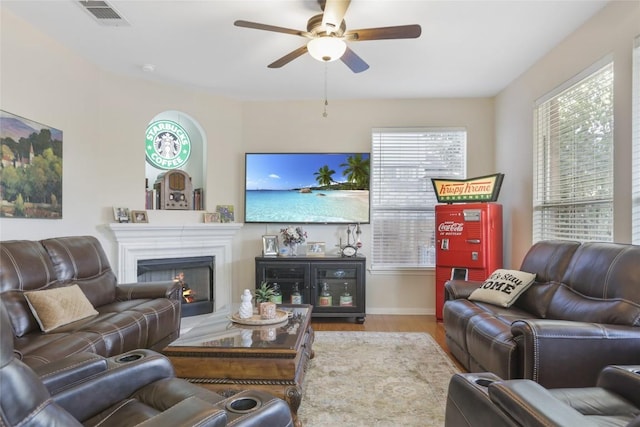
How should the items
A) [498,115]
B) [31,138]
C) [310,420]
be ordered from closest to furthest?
[310,420] → [31,138] → [498,115]

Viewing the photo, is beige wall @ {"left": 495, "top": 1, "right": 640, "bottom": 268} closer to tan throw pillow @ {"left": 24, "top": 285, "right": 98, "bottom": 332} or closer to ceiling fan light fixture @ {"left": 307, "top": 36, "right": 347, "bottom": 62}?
ceiling fan light fixture @ {"left": 307, "top": 36, "right": 347, "bottom": 62}

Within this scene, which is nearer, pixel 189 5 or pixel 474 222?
→ pixel 189 5

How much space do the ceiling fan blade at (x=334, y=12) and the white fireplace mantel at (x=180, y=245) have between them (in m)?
2.67

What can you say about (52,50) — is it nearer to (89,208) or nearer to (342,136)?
(89,208)

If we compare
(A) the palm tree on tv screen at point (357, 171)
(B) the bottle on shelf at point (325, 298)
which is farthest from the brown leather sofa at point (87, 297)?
(A) the palm tree on tv screen at point (357, 171)

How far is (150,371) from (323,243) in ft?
10.3

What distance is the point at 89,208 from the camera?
369 centimetres

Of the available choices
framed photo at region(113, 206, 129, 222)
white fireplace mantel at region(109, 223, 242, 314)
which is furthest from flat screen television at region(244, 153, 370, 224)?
framed photo at region(113, 206, 129, 222)

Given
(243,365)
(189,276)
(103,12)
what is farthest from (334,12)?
(189,276)

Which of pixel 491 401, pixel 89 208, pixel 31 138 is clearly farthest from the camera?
pixel 89 208

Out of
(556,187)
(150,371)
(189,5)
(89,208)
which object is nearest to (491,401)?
(150,371)

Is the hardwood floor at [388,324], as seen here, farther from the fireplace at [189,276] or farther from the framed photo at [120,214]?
the framed photo at [120,214]

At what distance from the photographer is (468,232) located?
407 cm

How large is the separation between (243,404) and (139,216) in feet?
10.7
